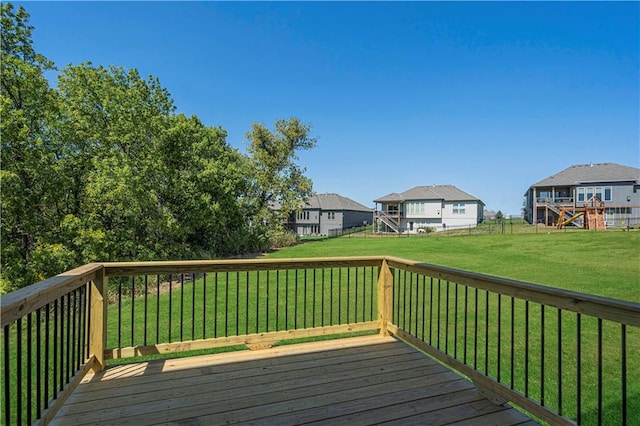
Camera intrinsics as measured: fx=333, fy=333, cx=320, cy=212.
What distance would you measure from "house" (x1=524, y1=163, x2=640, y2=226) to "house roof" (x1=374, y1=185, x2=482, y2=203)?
5685mm

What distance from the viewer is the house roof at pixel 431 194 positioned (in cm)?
3155

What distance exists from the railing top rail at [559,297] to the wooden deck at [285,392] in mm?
830

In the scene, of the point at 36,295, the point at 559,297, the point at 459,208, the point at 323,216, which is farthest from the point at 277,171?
the point at 559,297

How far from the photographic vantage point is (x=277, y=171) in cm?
2212

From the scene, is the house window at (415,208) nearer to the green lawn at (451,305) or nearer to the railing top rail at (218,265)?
the green lawn at (451,305)

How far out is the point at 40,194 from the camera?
28.2 ft

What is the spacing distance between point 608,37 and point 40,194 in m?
15.9

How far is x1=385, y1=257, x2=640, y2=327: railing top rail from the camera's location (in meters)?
1.51

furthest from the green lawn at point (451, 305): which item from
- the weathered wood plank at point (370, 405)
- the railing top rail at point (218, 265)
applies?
the weathered wood plank at point (370, 405)

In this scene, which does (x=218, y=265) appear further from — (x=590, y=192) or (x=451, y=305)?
(x=590, y=192)

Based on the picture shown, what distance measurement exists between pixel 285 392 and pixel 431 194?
3168 centimetres

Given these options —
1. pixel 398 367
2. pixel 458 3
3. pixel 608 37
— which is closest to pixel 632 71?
pixel 608 37

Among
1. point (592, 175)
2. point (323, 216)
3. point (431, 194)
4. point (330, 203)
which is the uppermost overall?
point (592, 175)

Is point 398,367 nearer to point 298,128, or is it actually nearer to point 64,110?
point 64,110
